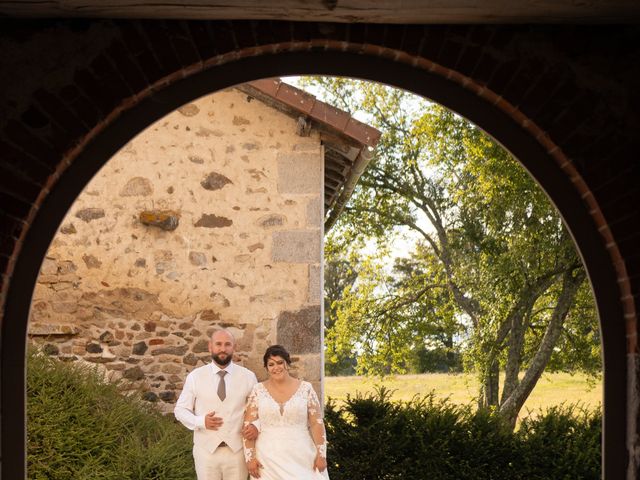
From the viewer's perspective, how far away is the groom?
7.07m

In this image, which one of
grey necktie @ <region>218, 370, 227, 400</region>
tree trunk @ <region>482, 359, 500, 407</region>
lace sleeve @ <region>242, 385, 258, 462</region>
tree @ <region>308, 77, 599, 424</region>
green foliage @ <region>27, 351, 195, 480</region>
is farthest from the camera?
tree trunk @ <region>482, 359, 500, 407</region>

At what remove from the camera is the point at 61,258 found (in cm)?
945

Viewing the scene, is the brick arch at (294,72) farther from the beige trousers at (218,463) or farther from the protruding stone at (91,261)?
the protruding stone at (91,261)

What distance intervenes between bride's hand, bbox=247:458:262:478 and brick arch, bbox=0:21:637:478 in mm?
3029

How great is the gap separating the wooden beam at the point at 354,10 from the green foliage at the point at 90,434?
4558 millimetres

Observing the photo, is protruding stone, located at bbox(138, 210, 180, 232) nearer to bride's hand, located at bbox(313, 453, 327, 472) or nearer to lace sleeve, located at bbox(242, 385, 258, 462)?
lace sleeve, located at bbox(242, 385, 258, 462)

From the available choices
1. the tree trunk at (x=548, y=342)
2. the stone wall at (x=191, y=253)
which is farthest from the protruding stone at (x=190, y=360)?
the tree trunk at (x=548, y=342)

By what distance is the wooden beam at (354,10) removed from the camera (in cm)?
374

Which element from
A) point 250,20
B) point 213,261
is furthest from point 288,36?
point 213,261

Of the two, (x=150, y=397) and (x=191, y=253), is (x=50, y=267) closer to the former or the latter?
(x=191, y=253)

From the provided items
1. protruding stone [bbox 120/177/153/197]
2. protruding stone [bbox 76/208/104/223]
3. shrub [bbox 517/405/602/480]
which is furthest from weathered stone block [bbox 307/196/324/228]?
shrub [bbox 517/405/602/480]

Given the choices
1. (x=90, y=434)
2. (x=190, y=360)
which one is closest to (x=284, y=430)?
(x=90, y=434)

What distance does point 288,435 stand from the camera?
7.00 meters

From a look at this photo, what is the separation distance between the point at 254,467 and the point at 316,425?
56cm
